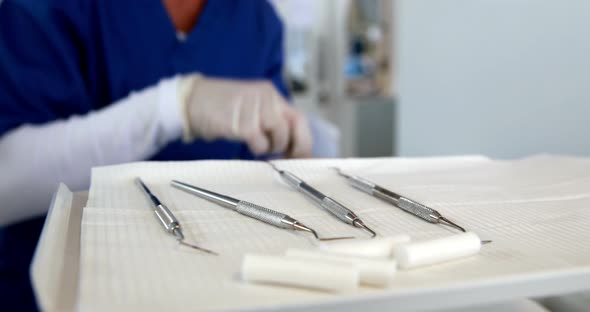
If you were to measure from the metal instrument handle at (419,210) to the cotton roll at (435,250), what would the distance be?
0.05 m

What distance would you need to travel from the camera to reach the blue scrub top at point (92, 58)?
636 millimetres

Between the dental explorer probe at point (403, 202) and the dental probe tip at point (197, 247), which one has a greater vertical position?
the dental probe tip at point (197, 247)

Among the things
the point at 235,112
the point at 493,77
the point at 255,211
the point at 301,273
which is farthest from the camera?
the point at 493,77

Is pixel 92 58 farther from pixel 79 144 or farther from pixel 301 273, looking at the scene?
pixel 301 273

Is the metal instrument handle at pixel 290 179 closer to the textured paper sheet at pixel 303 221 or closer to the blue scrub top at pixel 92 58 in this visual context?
the textured paper sheet at pixel 303 221

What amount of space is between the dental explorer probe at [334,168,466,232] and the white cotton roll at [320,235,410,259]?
67 millimetres

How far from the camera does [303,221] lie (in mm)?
293

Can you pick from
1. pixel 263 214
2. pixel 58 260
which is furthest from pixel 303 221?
pixel 58 260

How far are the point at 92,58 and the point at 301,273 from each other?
69 cm

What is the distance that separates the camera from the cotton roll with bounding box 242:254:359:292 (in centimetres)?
18

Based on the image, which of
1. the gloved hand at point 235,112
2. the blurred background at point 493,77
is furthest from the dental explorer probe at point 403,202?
the blurred background at point 493,77

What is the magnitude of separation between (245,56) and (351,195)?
26.0 inches

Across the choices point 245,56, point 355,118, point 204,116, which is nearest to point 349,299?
point 204,116

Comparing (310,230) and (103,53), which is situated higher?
(103,53)
